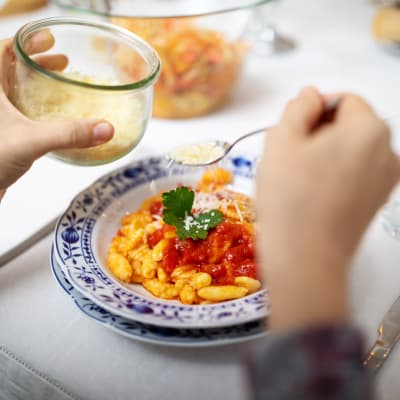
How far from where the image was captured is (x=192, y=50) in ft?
3.87

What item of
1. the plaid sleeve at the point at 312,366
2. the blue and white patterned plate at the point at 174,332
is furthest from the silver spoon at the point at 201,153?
the plaid sleeve at the point at 312,366

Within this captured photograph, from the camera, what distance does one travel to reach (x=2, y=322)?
0.75m

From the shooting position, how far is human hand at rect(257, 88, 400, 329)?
0.46m

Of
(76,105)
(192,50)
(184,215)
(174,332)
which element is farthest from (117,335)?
(192,50)

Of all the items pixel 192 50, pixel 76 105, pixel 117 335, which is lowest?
pixel 117 335

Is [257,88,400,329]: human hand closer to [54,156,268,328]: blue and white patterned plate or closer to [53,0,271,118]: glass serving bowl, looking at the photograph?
[54,156,268,328]: blue and white patterned plate

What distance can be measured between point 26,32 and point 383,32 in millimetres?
1037

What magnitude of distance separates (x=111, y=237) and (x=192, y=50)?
1.60 ft

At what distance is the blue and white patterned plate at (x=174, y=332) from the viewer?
666 millimetres

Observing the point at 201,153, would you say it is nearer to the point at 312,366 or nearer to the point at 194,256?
the point at 194,256

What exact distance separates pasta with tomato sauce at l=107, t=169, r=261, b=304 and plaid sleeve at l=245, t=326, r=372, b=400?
0.31m

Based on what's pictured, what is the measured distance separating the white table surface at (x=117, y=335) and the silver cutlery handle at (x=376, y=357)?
13 mm

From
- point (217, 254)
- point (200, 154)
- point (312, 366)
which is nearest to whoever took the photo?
point (312, 366)

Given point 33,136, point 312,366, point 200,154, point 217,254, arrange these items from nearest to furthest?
point 312,366, point 33,136, point 217,254, point 200,154
